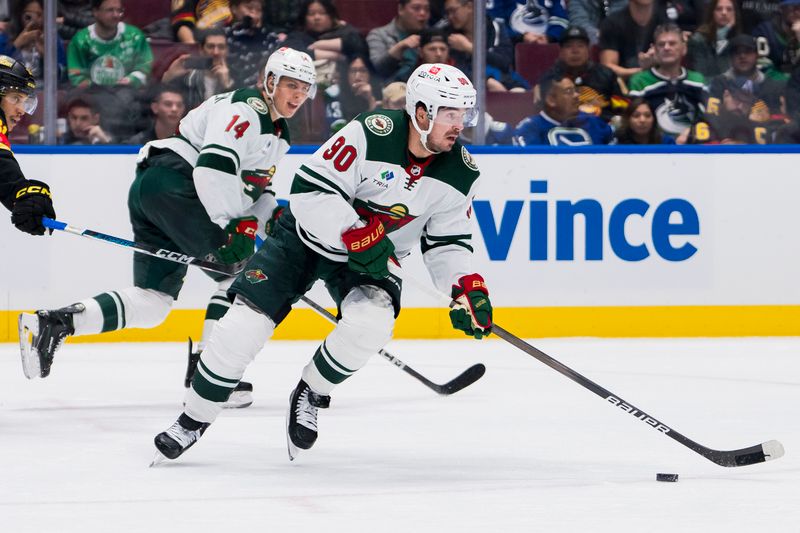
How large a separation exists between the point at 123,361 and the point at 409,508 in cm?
267

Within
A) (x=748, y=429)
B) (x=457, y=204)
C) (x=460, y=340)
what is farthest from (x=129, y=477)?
(x=460, y=340)

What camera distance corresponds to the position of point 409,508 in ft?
9.00

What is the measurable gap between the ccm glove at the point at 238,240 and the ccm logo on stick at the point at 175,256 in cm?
11

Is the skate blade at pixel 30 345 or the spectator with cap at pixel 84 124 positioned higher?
the skate blade at pixel 30 345

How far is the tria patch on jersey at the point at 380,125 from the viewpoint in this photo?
10.5 feet

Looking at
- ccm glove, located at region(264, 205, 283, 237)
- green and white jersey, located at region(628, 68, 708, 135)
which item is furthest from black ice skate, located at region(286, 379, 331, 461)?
green and white jersey, located at region(628, 68, 708, 135)

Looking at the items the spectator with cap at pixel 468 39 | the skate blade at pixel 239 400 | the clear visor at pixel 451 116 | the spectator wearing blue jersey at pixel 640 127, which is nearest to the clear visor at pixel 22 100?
the skate blade at pixel 239 400

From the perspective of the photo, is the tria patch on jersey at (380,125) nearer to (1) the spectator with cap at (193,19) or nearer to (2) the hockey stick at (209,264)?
(2) the hockey stick at (209,264)

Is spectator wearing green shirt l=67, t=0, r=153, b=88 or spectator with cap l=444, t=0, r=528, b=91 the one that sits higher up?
spectator with cap l=444, t=0, r=528, b=91

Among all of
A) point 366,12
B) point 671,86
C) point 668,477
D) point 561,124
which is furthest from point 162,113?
point 668,477

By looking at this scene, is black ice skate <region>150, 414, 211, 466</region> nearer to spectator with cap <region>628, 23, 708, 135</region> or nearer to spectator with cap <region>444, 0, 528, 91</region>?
spectator with cap <region>444, 0, 528, 91</region>

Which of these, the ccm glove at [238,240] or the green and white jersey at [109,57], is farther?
the green and white jersey at [109,57]

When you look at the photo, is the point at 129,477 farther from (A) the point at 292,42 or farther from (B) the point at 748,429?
(A) the point at 292,42

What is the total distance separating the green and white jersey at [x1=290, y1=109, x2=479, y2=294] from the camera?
3150mm
